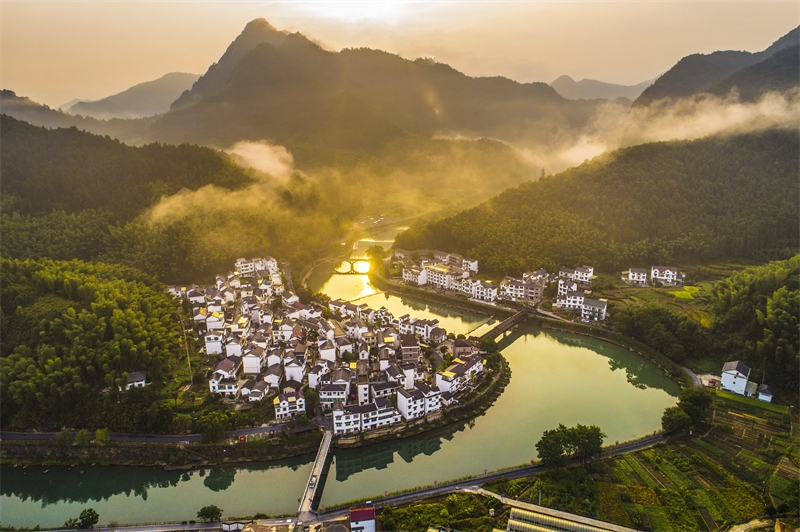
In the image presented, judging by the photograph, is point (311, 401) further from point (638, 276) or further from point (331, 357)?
point (638, 276)

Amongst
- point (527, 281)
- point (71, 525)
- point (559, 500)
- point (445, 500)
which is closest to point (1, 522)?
point (71, 525)

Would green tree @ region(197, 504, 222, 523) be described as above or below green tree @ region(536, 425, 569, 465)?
below

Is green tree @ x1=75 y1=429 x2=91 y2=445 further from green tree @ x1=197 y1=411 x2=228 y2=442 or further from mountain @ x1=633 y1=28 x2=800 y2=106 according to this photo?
mountain @ x1=633 y1=28 x2=800 y2=106

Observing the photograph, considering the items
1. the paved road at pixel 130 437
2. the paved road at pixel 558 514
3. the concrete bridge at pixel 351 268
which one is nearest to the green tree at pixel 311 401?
the paved road at pixel 130 437

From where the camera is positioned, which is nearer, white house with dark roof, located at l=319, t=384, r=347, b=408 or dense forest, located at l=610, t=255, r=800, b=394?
white house with dark roof, located at l=319, t=384, r=347, b=408

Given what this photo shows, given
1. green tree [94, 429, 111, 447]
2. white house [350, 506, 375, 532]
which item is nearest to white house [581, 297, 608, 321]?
white house [350, 506, 375, 532]

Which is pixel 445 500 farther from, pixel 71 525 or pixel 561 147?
pixel 561 147
